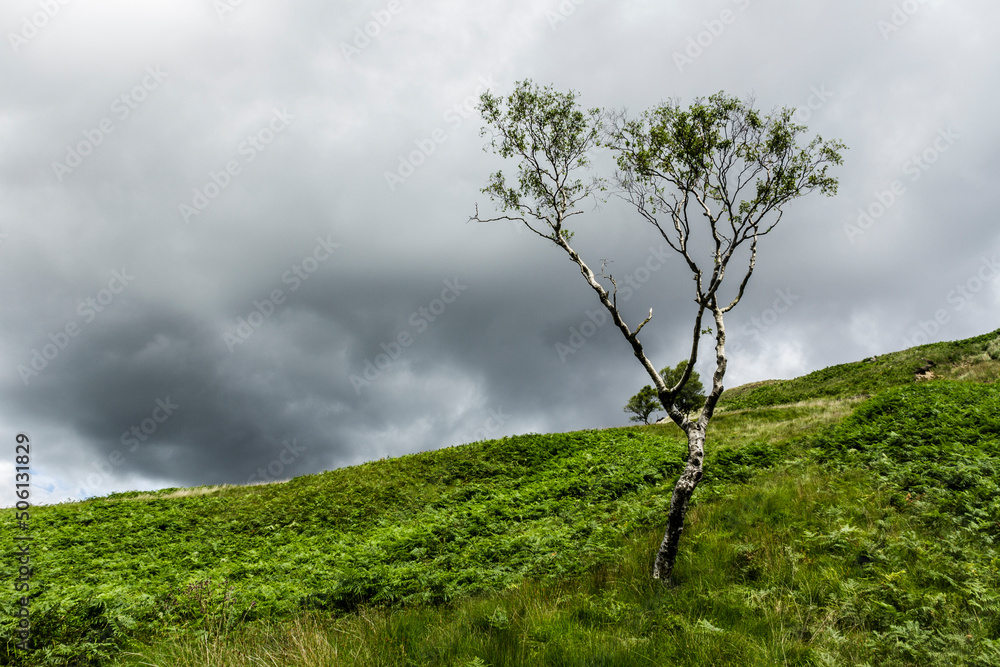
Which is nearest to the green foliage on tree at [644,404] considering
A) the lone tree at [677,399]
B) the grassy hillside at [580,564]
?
the lone tree at [677,399]

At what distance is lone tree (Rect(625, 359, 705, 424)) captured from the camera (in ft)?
185

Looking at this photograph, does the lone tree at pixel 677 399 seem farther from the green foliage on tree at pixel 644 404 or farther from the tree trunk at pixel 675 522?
the tree trunk at pixel 675 522

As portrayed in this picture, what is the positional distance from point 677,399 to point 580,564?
173 ft

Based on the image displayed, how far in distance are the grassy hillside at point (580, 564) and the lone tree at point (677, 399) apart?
33345 millimetres

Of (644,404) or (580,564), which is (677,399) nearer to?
(644,404)

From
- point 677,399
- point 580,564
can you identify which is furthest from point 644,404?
point 580,564

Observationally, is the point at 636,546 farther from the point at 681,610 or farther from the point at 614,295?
the point at 614,295

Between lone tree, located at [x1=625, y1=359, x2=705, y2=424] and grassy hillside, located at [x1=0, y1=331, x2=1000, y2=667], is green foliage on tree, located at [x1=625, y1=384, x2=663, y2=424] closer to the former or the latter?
lone tree, located at [x1=625, y1=359, x2=705, y2=424]

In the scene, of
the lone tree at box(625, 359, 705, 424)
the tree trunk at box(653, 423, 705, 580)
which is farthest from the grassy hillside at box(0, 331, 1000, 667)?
the lone tree at box(625, 359, 705, 424)

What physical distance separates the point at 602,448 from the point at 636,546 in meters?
13.6

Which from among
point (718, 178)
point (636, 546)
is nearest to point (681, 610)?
point (636, 546)

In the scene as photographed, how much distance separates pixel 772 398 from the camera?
4391cm

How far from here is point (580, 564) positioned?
31.6ft

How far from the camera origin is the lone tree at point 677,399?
Result: 2221 inches
